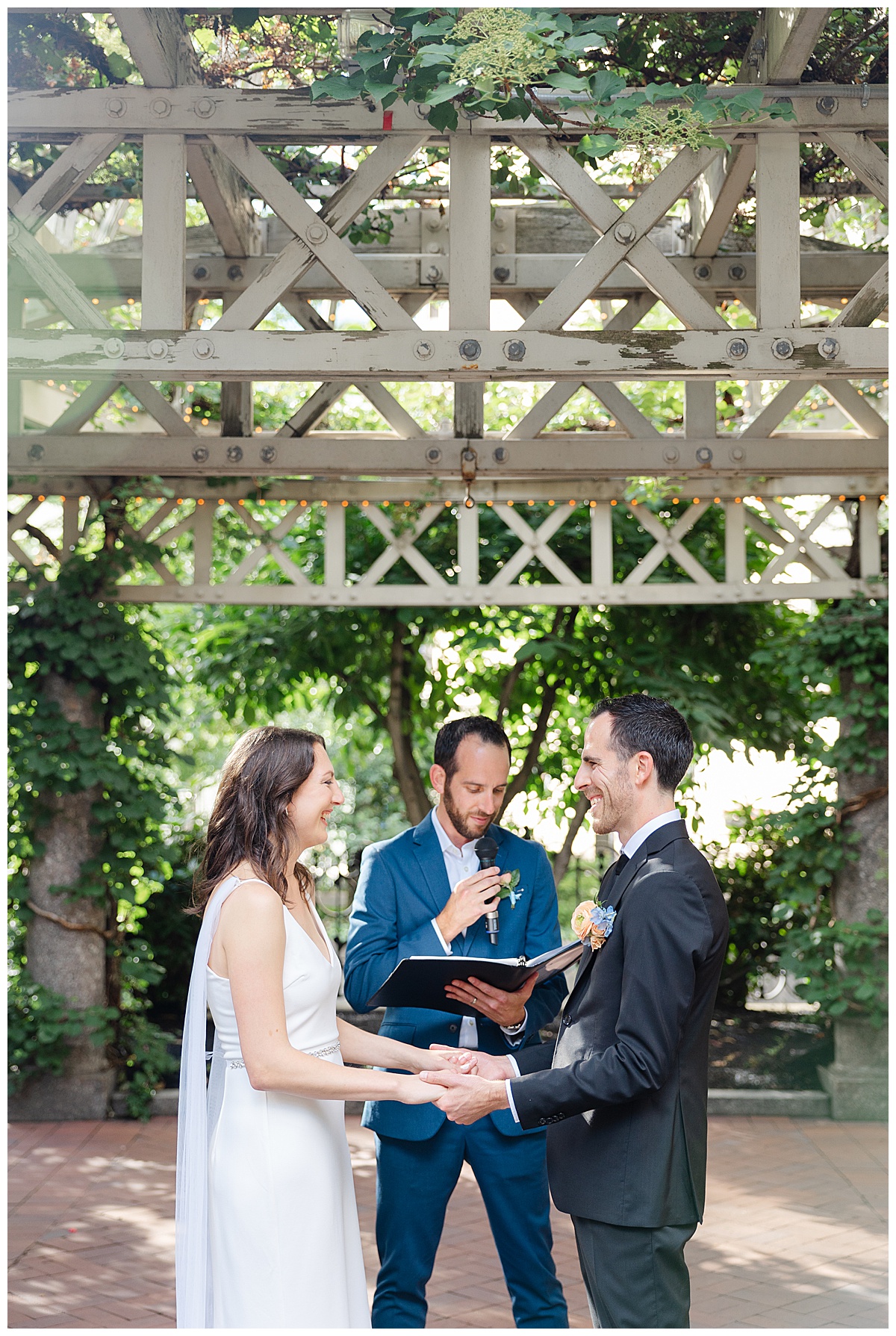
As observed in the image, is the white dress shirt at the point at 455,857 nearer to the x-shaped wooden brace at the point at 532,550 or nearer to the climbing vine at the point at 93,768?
the x-shaped wooden brace at the point at 532,550

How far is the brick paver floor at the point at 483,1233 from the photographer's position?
14.5 ft

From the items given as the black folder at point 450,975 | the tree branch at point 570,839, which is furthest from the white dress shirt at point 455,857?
the tree branch at point 570,839

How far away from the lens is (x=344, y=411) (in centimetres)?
918

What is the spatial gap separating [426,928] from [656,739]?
1.02 metres

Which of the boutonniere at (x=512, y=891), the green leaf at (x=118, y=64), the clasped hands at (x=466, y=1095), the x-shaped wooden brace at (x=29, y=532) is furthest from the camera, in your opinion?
the x-shaped wooden brace at (x=29, y=532)

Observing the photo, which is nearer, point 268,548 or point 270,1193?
point 270,1193

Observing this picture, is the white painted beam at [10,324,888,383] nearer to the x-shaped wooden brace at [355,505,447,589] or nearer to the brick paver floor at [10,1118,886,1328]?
the x-shaped wooden brace at [355,505,447,589]

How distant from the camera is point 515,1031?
3330mm

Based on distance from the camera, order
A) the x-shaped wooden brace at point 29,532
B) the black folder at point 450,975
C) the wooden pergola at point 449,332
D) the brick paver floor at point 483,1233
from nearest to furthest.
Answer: the black folder at point 450,975
the wooden pergola at point 449,332
the brick paver floor at point 483,1233
the x-shaped wooden brace at point 29,532

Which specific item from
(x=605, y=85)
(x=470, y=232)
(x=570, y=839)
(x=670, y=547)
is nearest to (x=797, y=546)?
(x=670, y=547)

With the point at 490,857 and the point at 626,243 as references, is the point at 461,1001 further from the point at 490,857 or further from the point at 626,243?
the point at 626,243

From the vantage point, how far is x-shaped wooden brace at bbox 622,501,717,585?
20.9 feet

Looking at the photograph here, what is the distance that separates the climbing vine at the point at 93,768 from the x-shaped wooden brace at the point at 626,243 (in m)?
3.62

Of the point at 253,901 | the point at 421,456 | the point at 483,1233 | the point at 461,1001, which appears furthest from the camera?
the point at 421,456
